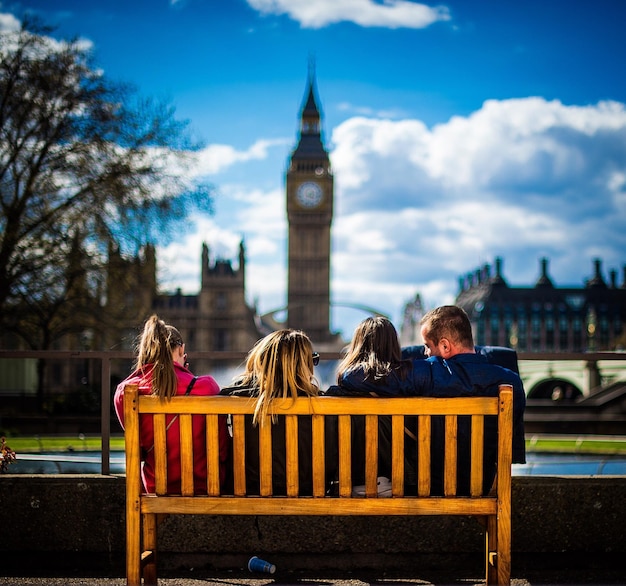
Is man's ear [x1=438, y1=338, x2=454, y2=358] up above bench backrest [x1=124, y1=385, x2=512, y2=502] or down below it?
above

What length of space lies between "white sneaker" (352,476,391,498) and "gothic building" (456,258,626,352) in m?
106

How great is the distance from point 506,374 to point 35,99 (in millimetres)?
17754

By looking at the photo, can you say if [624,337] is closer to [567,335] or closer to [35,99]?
[567,335]

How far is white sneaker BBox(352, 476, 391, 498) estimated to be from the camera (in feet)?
11.2

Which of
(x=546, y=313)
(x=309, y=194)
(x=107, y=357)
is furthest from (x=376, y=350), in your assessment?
(x=546, y=313)

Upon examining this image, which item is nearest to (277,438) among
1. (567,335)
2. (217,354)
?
(217,354)

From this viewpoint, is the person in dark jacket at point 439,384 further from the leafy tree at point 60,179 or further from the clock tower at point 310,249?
the clock tower at point 310,249

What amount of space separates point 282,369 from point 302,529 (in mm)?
1506

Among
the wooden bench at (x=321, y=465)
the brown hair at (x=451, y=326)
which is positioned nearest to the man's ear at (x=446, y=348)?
the brown hair at (x=451, y=326)

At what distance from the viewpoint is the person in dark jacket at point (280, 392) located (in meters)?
3.27

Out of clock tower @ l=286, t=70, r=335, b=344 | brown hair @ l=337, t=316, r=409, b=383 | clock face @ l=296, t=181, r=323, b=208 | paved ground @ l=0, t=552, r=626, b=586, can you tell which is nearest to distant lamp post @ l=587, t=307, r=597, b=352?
clock tower @ l=286, t=70, r=335, b=344

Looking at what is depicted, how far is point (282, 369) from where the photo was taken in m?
3.29

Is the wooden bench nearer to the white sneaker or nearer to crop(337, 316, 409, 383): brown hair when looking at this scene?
the white sneaker

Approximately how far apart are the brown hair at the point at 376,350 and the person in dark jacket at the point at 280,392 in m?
0.22
